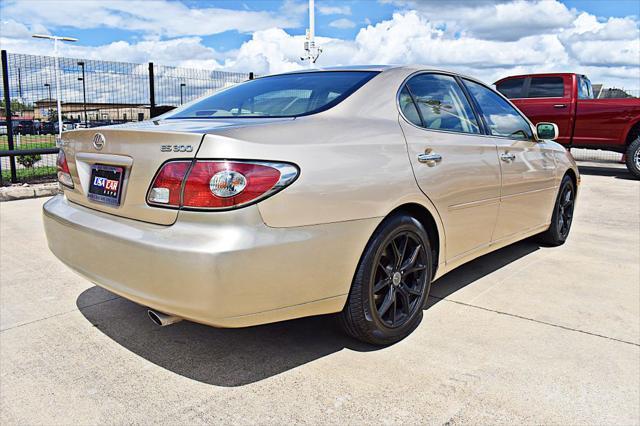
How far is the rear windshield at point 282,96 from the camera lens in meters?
2.97

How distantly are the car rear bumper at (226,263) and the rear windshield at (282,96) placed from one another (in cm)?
75

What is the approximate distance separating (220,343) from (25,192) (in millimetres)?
6154

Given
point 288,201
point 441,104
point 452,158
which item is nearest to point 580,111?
point 441,104

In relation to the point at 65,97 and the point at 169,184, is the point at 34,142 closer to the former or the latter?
the point at 65,97

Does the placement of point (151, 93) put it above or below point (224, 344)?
above

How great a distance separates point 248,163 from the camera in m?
2.29

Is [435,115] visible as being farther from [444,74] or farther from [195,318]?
[195,318]

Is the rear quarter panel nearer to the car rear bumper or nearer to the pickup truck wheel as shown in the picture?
the pickup truck wheel

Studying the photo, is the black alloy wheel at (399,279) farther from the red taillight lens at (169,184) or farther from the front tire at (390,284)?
the red taillight lens at (169,184)

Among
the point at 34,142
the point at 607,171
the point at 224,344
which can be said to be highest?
the point at 34,142

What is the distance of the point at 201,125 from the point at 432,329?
5.92 ft

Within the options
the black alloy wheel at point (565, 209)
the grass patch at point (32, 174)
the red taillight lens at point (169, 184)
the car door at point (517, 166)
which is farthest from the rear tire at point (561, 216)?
the grass patch at point (32, 174)

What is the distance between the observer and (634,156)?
34.0 ft

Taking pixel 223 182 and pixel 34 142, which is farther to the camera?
pixel 34 142
